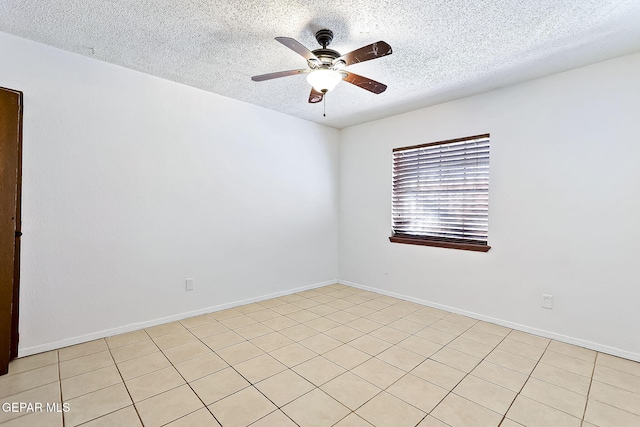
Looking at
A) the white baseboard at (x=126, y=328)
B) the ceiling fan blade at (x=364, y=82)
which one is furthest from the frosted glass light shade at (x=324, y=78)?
the white baseboard at (x=126, y=328)

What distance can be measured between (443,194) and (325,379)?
258cm

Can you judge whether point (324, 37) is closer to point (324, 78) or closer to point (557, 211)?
point (324, 78)

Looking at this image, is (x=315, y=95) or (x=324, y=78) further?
(x=315, y=95)

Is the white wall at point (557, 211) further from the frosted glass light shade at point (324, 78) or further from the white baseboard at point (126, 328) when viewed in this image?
the white baseboard at point (126, 328)

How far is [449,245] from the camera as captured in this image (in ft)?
11.7

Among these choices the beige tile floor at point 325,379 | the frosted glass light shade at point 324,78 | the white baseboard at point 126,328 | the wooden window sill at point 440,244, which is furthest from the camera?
the wooden window sill at point 440,244

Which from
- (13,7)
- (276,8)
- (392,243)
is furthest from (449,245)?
(13,7)

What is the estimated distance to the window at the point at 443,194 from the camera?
3.38 metres

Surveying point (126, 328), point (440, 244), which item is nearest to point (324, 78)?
point (440, 244)

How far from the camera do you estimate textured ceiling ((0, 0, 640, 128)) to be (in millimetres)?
1945

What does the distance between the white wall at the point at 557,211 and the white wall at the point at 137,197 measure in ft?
6.93

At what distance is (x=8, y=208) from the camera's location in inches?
86.6

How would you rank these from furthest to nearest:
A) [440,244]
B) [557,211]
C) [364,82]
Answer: [440,244] → [557,211] → [364,82]

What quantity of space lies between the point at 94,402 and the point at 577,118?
4393 mm
